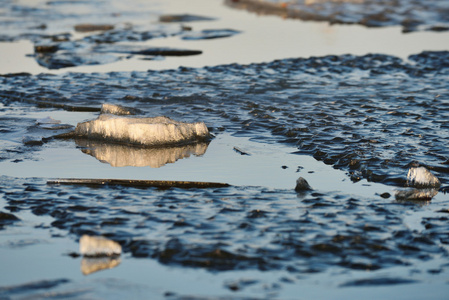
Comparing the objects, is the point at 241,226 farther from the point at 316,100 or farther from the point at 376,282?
the point at 316,100

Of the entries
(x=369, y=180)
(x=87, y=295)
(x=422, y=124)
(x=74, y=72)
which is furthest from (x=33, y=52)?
(x=87, y=295)

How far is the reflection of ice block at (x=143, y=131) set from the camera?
19.1ft

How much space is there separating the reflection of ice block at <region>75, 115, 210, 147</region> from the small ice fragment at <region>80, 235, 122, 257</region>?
2114 millimetres

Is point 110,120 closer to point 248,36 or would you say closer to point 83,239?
point 83,239

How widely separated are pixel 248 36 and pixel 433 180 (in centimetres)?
819

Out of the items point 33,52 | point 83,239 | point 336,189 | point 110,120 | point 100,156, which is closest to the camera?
point 83,239

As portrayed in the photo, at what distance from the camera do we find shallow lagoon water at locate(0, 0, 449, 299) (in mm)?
3480

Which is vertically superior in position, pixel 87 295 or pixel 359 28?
pixel 359 28

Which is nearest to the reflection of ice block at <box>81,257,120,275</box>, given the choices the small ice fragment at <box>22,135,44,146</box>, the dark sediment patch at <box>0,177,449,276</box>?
the dark sediment patch at <box>0,177,449,276</box>

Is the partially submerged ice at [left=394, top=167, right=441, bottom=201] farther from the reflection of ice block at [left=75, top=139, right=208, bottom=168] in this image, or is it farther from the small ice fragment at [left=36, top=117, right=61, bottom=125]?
the small ice fragment at [left=36, top=117, right=61, bottom=125]

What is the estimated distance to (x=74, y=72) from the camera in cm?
952

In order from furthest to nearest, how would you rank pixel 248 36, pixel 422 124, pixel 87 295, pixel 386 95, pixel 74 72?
pixel 248 36 < pixel 74 72 < pixel 386 95 < pixel 422 124 < pixel 87 295

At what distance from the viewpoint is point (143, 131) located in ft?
19.1

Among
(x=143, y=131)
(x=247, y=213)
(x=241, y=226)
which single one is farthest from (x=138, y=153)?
(x=241, y=226)
